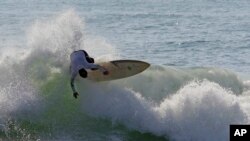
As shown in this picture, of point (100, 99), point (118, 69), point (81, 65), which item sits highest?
point (118, 69)

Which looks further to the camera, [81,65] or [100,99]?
Result: [100,99]

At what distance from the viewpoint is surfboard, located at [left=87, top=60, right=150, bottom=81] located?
1470 centimetres

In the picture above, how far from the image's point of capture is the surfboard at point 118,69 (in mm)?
14695

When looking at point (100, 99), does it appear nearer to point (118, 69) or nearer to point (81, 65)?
point (118, 69)

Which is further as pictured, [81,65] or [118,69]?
[118,69]

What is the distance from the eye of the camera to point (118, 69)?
48.5 ft

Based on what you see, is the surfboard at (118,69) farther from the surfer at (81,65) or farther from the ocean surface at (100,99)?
the surfer at (81,65)

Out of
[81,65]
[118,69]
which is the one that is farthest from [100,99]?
[81,65]

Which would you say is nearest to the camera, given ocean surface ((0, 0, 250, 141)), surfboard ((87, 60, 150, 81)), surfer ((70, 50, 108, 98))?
surfer ((70, 50, 108, 98))

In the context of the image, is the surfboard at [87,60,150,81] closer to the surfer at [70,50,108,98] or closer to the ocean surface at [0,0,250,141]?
the ocean surface at [0,0,250,141]

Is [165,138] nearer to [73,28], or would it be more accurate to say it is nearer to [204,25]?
[73,28]

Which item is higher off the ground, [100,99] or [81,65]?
[81,65]


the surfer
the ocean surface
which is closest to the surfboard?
the ocean surface

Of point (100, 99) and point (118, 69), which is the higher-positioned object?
point (118, 69)
